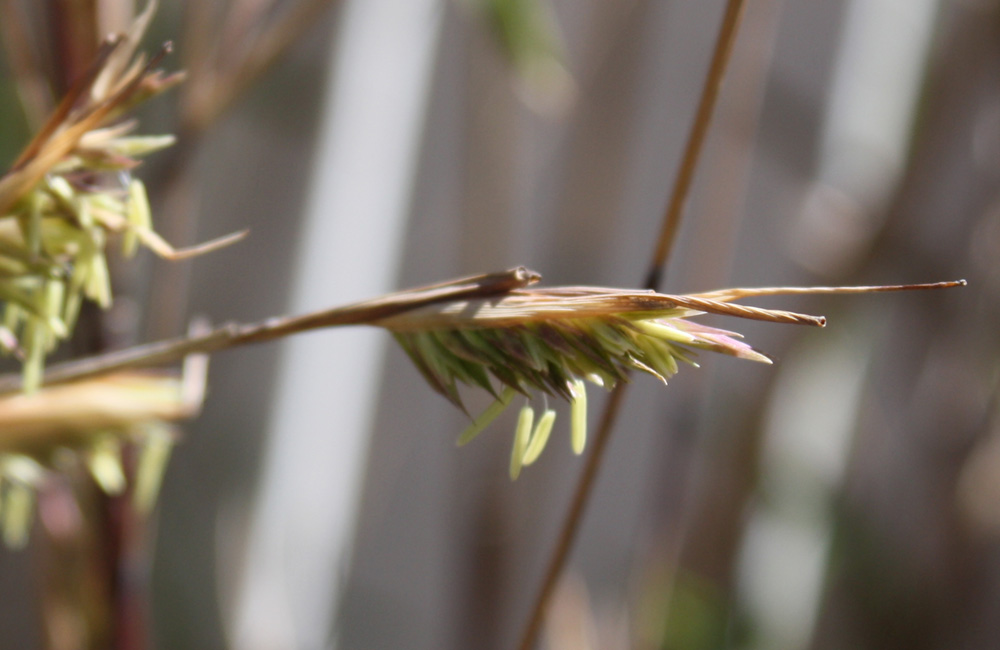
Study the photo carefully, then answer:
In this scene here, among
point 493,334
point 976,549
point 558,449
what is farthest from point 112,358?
point 976,549

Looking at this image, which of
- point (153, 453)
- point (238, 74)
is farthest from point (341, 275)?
point (153, 453)

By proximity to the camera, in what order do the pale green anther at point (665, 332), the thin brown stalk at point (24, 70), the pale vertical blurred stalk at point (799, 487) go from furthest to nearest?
the pale vertical blurred stalk at point (799, 487), the thin brown stalk at point (24, 70), the pale green anther at point (665, 332)

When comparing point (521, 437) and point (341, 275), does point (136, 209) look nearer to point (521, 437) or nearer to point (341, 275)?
point (521, 437)

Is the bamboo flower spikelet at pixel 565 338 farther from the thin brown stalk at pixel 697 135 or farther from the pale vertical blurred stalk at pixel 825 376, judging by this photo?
the pale vertical blurred stalk at pixel 825 376

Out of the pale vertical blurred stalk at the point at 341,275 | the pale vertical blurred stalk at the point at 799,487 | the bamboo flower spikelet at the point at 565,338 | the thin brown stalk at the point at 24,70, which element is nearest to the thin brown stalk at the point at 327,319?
the bamboo flower spikelet at the point at 565,338

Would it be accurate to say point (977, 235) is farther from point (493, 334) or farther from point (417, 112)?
point (493, 334)

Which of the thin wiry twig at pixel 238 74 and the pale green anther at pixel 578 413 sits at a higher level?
the thin wiry twig at pixel 238 74

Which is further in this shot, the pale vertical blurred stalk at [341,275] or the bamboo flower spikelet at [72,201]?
the pale vertical blurred stalk at [341,275]
